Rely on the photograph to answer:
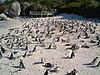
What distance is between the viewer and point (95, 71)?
901cm

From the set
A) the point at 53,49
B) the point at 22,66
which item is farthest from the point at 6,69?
the point at 53,49

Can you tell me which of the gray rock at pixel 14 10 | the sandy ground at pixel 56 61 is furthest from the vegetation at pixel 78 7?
the sandy ground at pixel 56 61

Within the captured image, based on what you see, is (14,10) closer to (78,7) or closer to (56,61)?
(78,7)

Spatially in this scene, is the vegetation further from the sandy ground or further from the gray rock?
the sandy ground

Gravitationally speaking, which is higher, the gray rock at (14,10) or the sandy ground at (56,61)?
the gray rock at (14,10)

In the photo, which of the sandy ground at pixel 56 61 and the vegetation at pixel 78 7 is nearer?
the sandy ground at pixel 56 61

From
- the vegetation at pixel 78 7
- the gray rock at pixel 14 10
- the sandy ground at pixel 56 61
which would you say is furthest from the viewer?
the gray rock at pixel 14 10

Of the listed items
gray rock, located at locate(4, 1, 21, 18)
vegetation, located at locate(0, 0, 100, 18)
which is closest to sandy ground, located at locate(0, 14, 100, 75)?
vegetation, located at locate(0, 0, 100, 18)

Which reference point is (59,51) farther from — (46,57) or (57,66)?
(57,66)

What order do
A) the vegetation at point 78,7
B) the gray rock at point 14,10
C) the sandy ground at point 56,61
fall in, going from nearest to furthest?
the sandy ground at point 56,61 → the vegetation at point 78,7 → the gray rock at point 14,10

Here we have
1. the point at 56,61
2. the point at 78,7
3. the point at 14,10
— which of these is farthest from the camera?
the point at 14,10

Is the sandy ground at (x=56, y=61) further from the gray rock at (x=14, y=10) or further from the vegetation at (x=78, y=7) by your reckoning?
the gray rock at (x=14, y=10)

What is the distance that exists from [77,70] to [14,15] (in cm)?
4082

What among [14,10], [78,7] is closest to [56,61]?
[78,7]
